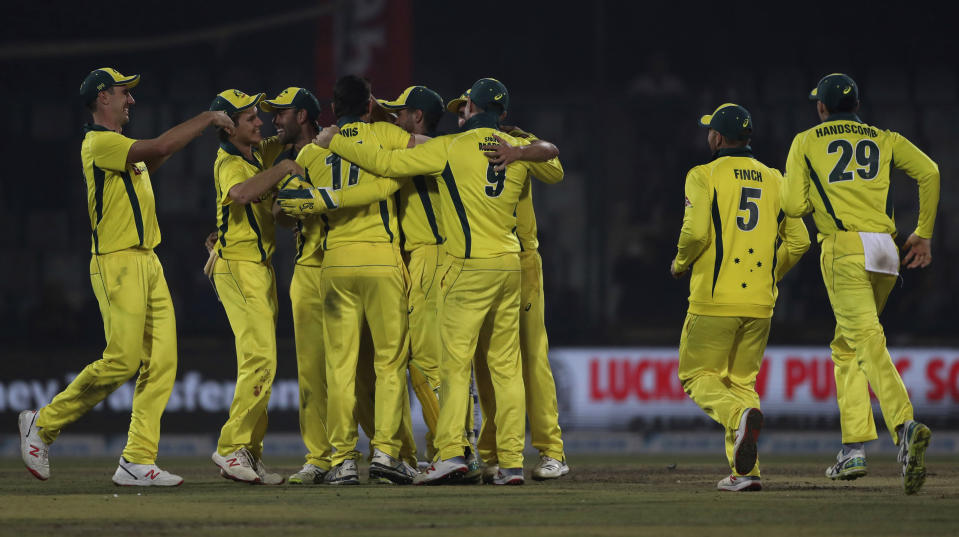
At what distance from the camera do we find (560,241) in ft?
55.0

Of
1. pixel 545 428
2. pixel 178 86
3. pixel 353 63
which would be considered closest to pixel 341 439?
pixel 545 428

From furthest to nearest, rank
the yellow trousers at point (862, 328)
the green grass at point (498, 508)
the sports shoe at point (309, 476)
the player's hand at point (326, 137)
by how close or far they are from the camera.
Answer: the sports shoe at point (309, 476)
the player's hand at point (326, 137)
the yellow trousers at point (862, 328)
the green grass at point (498, 508)

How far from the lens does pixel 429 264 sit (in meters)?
8.53

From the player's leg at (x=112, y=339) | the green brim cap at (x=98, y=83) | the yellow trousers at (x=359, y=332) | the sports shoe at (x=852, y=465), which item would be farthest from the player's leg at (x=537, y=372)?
the green brim cap at (x=98, y=83)

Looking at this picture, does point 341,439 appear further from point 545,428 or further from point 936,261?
point 936,261

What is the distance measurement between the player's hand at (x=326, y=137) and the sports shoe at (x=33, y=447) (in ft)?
7.10

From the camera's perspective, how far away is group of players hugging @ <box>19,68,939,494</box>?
8039mm

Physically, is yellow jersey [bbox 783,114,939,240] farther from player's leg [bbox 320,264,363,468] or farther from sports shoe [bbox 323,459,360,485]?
sports shoe [bbox 323,459,360,485]

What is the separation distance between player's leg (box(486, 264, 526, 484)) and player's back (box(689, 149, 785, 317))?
1028 mm

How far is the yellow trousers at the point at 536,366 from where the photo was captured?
8688mm

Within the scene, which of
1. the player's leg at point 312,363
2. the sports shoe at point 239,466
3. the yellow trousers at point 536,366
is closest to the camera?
the sports shoe at point 239,466

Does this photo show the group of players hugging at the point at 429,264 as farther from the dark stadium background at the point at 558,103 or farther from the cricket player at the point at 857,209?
the dark stadium background at the point at 558,103

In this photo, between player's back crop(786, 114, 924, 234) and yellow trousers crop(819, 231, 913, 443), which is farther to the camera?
player's back crop(786, 114, 924, 234)

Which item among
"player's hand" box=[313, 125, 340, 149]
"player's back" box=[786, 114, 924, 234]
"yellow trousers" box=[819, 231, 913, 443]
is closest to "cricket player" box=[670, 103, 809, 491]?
"player's back" box=[786, 114, 924, 234]
